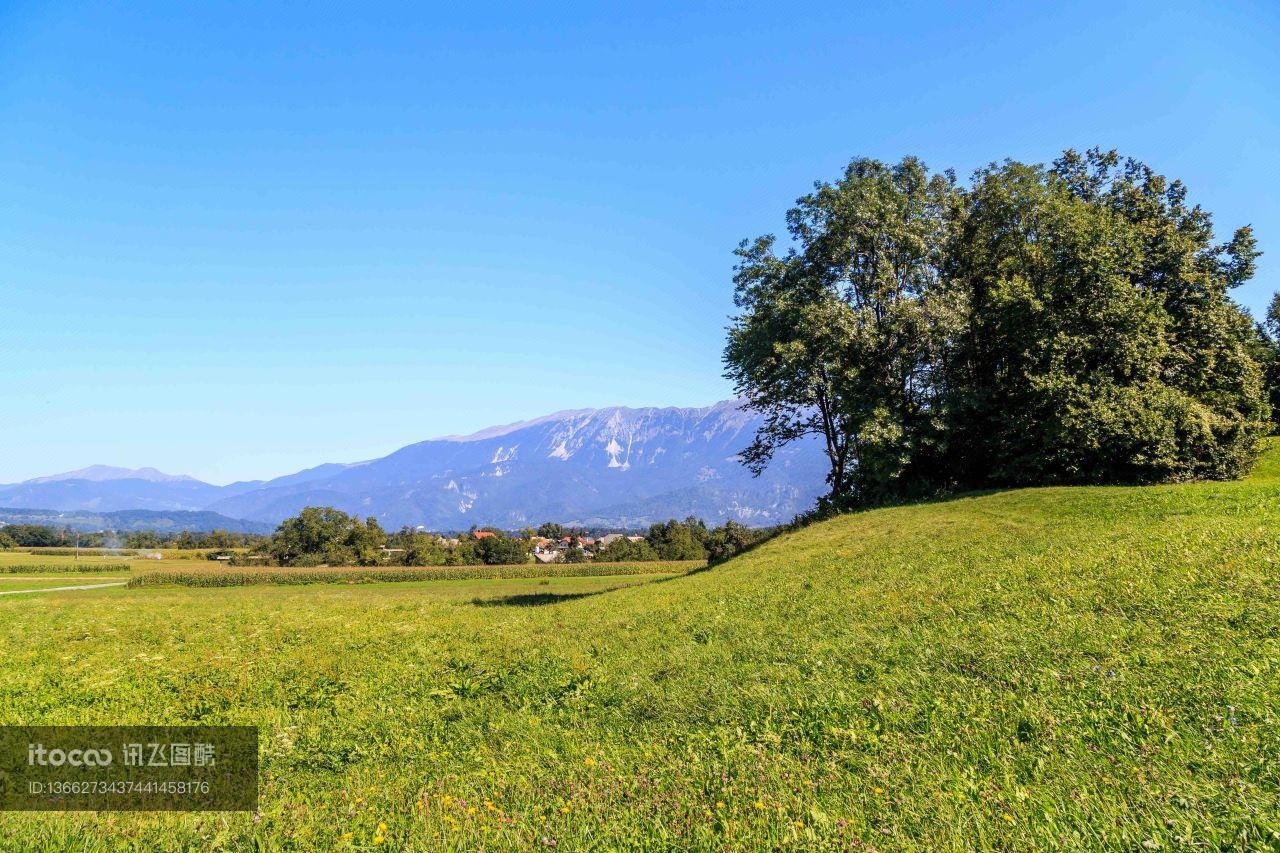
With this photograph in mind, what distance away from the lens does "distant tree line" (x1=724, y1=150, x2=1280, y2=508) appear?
29.0 m

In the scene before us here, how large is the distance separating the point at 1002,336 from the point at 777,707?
32421 millimetres

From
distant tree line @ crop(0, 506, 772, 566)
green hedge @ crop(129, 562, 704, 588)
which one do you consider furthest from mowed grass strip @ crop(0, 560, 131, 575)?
distant tree line @ crop(0, 506, 772, 566)

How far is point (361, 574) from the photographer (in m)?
89.4

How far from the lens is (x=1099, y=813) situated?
527 cm

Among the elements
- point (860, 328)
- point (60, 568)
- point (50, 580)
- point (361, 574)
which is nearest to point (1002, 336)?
point (860, 328)

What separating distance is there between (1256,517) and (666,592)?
1809cm

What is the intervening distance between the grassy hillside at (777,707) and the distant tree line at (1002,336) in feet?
40.2

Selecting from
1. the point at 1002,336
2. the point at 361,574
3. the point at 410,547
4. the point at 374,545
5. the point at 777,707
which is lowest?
the point at 361,574

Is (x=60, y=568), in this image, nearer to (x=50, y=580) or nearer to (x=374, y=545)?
(x=50, y=580)

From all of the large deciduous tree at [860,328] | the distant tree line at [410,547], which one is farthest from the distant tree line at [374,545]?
the large deciduous tree at [860,328]

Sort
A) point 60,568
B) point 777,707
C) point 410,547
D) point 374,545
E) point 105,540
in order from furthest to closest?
point 105,540, point 410,547, point 374,545, point 60,568, point 777,707

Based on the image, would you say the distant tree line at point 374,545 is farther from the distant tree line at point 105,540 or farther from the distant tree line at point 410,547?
the distant tree line at point 105,540

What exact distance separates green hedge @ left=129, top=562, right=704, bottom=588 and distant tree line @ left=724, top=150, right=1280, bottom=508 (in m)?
36.3

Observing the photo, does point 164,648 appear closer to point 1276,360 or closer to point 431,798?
point 431,798
